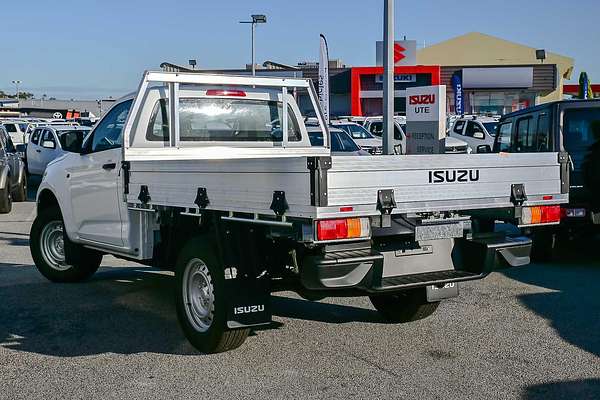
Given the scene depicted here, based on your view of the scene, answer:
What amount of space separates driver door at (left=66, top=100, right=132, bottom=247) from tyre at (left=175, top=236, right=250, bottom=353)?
1.39m

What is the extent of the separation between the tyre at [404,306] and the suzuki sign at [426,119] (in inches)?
159

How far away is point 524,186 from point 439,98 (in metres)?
5.15

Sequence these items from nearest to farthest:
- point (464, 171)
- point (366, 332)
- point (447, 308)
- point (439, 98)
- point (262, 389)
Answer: point (262, 389), point (464, 171), point (366, 332), point (447, 308), point (439, 98)

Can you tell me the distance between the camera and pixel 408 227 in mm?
5492

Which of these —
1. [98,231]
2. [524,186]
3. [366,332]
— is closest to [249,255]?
[366,332]

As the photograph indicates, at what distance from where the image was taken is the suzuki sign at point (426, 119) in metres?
10.9

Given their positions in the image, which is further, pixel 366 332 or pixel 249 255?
pixel 366 332

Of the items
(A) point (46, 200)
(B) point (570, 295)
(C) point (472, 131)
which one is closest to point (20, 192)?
(A) point (46, 200)

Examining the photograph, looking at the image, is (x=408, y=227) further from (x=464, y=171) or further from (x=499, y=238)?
(x=499, y=238)

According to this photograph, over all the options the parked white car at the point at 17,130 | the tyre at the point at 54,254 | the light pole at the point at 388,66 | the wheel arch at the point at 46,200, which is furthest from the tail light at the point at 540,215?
the parked white car at the point at 17,130

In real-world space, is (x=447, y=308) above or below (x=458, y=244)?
below

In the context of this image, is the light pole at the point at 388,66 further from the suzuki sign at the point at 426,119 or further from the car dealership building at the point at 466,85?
the car dealership building at the point at 466,85

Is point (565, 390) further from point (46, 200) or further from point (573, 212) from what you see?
point (46, 200)

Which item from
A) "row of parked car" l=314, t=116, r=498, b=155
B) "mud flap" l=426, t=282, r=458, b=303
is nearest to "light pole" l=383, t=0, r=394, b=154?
"mud flap" l=426, t=282, r=458, b=303
